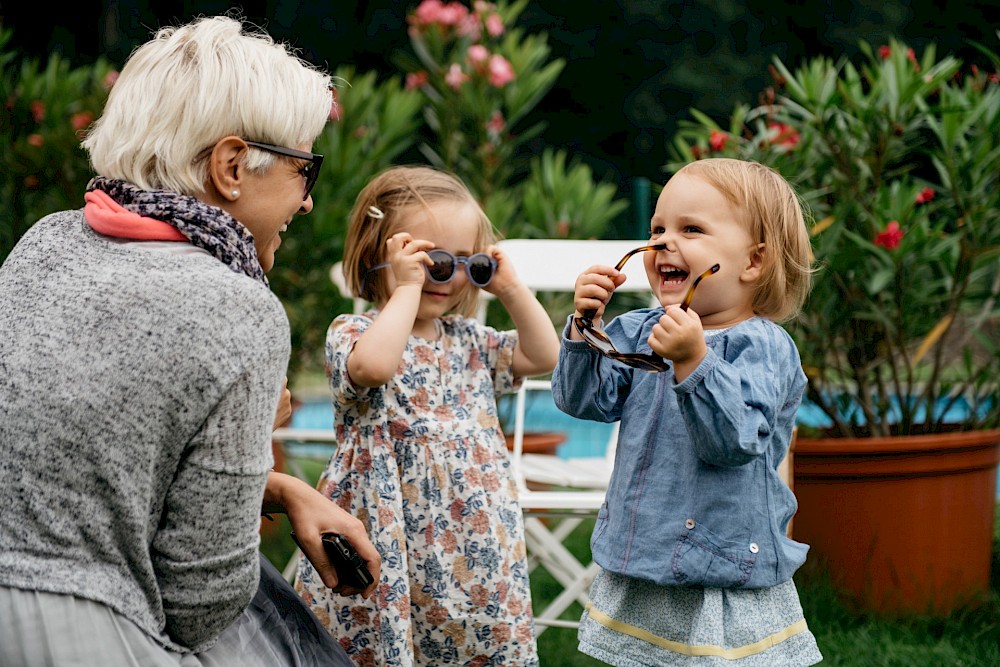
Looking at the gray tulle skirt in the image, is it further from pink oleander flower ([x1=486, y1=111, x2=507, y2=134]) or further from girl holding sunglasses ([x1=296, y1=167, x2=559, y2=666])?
pink oleander flower ([x1=486, y1=111, x2=507, y2=134])

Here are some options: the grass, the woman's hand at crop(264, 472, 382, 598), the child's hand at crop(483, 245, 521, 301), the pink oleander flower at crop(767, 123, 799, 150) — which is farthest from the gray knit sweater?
the pink oleander flower at crop(767, 123, 799, 150)

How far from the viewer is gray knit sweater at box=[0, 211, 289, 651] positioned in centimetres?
140

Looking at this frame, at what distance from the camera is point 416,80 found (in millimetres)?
5848

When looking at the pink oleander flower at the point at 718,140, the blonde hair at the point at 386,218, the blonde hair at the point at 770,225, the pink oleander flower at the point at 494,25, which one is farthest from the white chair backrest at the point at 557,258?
the pink oleander flower at the point at 494,25

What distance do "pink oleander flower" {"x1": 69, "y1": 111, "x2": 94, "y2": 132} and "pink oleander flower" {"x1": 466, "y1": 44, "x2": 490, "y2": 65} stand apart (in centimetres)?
176

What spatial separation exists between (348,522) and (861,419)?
2.47 meters

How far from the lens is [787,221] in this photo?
1986 mm

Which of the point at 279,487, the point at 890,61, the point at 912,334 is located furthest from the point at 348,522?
the point at 890,61

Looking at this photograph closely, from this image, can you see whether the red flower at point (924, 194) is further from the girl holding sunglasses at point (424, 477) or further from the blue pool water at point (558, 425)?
the blue pool water at point (558, 425)

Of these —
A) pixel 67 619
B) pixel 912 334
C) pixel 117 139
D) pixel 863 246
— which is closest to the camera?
pixel 67 619

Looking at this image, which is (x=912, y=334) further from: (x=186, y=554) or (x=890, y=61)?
(x=186, y=554)

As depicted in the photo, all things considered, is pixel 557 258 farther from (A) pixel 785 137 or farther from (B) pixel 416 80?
(B) pixel 416 80

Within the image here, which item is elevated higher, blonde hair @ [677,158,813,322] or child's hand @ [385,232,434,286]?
blonde hair @ [677,158,813,322]

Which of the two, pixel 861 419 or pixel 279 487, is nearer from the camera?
pixel 279 487
